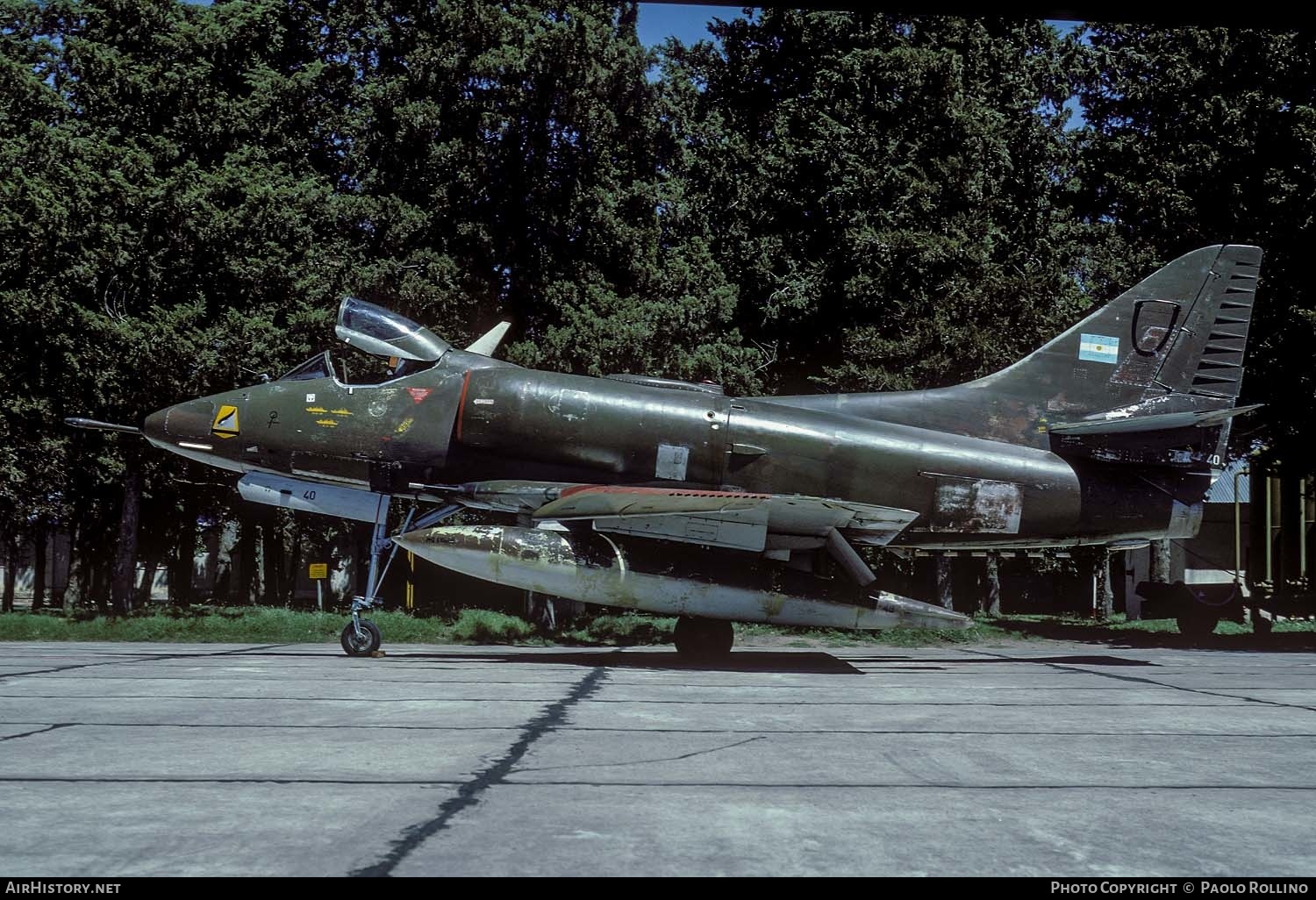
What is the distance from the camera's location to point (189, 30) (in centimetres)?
2508

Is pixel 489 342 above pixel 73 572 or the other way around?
above

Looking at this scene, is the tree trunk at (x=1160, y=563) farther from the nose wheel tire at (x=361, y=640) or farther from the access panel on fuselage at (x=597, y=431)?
the nose wheel tire at (x=361, y=640)

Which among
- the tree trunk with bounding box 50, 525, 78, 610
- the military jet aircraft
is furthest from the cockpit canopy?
the tree trunk with bounding box 50, 525, 78, 610

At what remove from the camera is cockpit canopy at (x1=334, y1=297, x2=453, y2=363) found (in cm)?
1435

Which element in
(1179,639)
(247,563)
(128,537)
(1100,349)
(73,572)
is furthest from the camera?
(73,572)

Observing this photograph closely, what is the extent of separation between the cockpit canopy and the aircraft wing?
109 inches

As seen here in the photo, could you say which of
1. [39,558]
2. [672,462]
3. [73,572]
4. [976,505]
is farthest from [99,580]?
[976,505]

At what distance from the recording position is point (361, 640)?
13648 millimetres

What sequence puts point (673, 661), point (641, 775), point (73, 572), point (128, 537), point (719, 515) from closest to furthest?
1. point (641, 775)
2. point (719, 515)
3. point (673, 661)
4. point (128, 537)
5. point (73, 572)

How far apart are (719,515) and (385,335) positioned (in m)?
4.96

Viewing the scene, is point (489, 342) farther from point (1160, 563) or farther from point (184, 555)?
point (184, 555)

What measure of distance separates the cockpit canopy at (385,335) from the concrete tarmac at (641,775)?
4685 mm

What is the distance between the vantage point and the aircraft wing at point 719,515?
12.4 metres

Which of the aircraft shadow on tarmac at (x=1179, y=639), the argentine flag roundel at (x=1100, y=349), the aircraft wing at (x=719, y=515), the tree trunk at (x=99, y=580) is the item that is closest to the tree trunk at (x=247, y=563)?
the tree trunk at (x=99, y=580)
